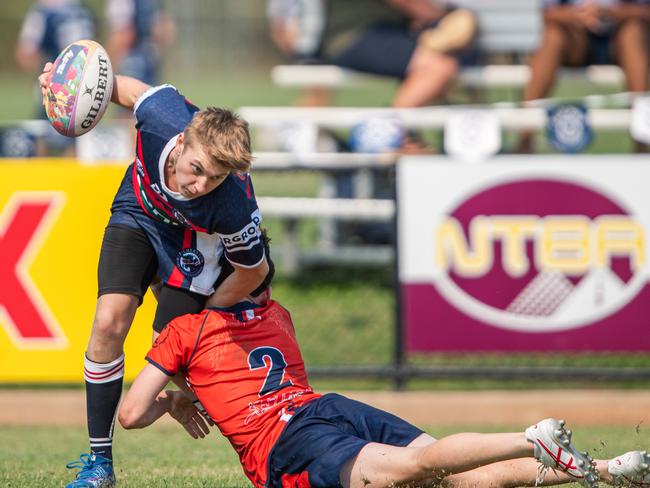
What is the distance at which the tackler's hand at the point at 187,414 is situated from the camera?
473 centimetres

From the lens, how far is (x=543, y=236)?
312 inches

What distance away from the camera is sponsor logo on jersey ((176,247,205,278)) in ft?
16.6

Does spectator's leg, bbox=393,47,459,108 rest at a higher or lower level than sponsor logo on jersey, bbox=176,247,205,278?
higher

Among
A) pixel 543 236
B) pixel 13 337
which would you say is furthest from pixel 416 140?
pixel 13 337

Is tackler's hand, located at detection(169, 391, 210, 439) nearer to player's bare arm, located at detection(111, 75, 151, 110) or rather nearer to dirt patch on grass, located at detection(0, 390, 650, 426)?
player's bare arm, located at detection(111, 75, 151, 110)

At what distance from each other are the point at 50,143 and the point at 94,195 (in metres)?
4.00

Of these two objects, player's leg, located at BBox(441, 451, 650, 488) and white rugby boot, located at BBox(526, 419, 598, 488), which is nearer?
white rugby boot, located at BBox(526, 419, 598, 488)

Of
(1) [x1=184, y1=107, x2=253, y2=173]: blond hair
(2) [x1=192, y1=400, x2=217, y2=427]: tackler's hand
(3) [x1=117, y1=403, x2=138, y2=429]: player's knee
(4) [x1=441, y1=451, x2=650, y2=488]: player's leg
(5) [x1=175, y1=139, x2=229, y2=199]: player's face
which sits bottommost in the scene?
(4) [x1=441, y1=451, x2=650, y2=488]: player's leg

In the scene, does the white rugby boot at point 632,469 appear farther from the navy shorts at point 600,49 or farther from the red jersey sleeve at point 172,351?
the navy shorts at point 600,49

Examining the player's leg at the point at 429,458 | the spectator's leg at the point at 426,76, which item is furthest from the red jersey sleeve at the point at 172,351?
the spectator's leg at the point at 426,76

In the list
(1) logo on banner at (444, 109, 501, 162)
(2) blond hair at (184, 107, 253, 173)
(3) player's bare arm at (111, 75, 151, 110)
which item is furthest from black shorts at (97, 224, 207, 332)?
(1) logo on banner at (444, 109, 501, 162)

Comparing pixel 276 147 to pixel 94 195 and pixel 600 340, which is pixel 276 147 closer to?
pixel 94 195

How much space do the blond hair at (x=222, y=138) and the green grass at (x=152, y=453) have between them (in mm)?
1428

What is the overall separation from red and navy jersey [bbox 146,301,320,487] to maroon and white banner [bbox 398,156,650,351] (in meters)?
3.44
